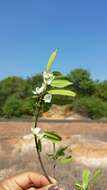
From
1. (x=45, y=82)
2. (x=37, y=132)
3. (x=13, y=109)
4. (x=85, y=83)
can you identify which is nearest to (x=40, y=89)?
(x=45, y=82)

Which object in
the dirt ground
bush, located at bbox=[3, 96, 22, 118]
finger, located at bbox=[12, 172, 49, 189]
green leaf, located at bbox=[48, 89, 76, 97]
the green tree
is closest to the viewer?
green leaf, located at bbox=[48, 89, 76, 97]

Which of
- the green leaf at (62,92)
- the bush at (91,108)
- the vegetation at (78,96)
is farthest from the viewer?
the bush at (91,108)

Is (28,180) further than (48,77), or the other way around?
(28,180)

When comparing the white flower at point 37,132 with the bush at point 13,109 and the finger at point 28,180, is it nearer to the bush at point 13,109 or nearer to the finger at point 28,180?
the finger at point 28,180

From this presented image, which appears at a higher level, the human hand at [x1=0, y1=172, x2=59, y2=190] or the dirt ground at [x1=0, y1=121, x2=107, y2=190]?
the human hand at [x1=0, y1=172, x2=59, y2=190]

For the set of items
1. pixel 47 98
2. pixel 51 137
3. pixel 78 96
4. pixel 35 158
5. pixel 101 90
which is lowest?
pixel 35 158

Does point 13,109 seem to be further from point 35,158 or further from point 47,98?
point 47,98

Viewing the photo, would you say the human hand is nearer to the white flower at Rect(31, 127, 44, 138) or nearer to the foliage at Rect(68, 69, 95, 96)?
the white flower at Rect(31, 127, 44, 138)

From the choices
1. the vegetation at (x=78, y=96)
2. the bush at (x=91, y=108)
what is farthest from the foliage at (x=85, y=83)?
the bush at (x=91, y=108)

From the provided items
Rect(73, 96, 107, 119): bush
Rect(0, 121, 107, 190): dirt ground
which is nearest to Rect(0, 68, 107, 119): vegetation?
Rect(73, 96, 107, 119): bush

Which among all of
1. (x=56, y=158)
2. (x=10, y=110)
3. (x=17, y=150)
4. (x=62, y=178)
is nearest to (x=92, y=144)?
(x=17, y=150)

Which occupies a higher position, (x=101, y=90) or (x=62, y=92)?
(x=101, y=90)
